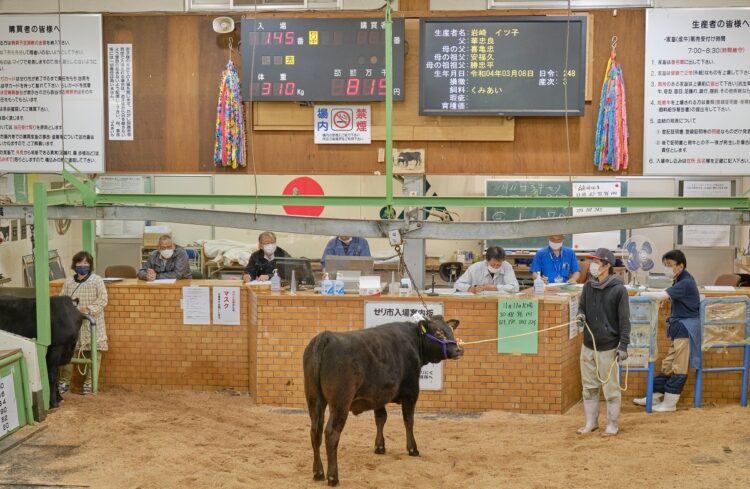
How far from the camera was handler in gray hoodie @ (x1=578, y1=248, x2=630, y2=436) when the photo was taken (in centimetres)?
903

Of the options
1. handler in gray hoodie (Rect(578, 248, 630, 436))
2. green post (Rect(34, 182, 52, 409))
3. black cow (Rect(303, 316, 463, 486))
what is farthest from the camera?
green post (Rect(34, 182, 52, 409))

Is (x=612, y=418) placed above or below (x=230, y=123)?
below

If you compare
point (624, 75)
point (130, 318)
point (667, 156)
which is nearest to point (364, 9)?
point (624, 75)

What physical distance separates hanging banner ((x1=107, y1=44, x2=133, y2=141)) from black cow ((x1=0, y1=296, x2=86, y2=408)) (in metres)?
2.13

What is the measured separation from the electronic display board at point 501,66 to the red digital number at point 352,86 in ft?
2.31

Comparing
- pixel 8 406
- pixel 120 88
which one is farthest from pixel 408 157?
pixel 8 406

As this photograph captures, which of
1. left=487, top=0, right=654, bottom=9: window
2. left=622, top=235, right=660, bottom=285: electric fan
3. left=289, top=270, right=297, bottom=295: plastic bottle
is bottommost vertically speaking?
left=289, top=270, right=297, bottom=295: plastic bottle

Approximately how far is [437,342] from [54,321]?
4459 mm

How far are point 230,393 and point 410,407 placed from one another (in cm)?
344

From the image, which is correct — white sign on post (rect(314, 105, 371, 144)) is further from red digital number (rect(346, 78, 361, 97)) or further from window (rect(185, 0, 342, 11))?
window (rect(185, 0, 342, 11))

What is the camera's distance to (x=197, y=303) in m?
11.2

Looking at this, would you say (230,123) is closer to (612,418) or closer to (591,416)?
(591,416)

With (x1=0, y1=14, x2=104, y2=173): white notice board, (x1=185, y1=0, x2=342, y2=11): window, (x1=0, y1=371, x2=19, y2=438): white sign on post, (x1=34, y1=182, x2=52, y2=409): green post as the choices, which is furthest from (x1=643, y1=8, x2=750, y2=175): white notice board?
(x1=0, y1=371, x2=19, y2=438): white sign on post

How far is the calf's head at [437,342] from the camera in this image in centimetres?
852
